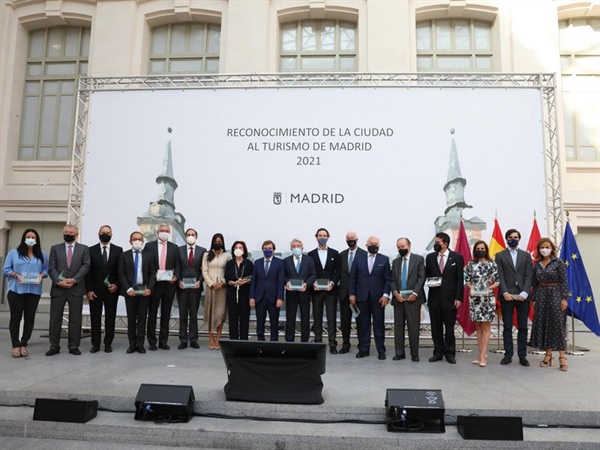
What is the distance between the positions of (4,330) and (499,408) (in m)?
8.41

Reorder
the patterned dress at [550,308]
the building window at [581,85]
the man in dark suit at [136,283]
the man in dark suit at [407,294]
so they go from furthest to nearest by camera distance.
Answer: the building window at [581,85], the man in dark suit at [136,283], the man in dark suit at [407,294], the patterned dress at [550,308]

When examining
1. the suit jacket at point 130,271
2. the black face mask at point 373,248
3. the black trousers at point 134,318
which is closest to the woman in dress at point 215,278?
the suit jacket at point 130,271

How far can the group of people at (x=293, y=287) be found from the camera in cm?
620

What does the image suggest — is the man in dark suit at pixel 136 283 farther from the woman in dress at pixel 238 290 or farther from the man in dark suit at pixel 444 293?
the man in dark suit at pixel 444 293

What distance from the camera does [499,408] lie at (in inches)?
167

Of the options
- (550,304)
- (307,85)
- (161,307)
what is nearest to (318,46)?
(307,85)

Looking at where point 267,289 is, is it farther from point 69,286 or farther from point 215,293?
point 69,286

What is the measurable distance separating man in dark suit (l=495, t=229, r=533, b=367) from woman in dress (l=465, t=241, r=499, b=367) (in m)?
0.21

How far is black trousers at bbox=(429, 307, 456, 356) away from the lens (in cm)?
637

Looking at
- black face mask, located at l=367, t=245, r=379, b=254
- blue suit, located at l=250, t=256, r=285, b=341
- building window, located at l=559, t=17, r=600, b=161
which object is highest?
building window, located at l=559, t=17, r=600, b=161

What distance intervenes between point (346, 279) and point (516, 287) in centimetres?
218

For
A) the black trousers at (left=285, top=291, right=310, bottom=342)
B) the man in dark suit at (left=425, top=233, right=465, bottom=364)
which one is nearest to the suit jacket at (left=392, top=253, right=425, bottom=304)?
the man in dark suit at (left=425, top=233, right=465, bottom=364)

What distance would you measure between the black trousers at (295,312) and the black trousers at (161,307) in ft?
5.39

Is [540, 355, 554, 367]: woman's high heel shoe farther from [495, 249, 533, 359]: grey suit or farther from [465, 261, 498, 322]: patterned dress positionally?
[465, 261, 498, 322]: patterned dress
